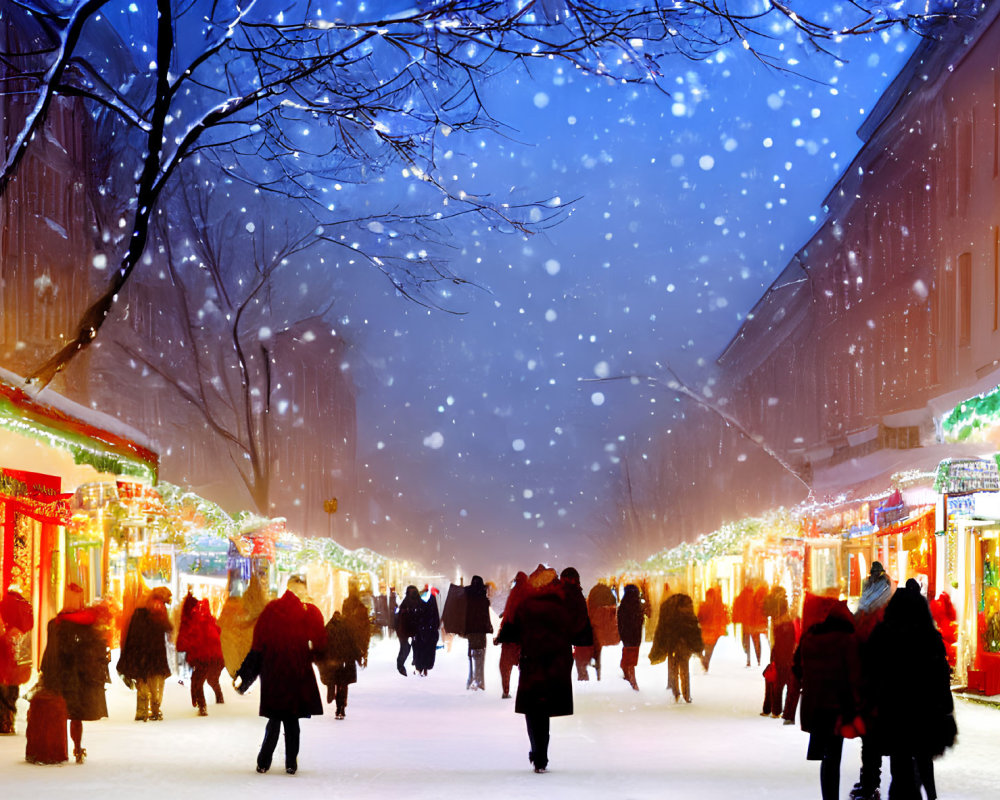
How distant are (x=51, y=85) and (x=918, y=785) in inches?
342

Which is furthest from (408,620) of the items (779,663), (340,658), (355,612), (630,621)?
(779,663)

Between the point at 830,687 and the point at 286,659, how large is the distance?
14.3ft

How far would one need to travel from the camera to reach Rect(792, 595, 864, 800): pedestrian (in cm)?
848

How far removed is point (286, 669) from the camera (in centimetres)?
1091

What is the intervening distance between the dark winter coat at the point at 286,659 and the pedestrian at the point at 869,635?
4.10 m

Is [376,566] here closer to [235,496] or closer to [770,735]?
[235,496]

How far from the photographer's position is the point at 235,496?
5616 centimetres

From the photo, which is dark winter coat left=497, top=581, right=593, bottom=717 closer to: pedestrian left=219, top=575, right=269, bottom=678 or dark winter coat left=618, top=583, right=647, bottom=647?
pedestrian left=219, top=575, right=269, bottom=678

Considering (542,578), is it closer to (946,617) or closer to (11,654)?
(11,654)

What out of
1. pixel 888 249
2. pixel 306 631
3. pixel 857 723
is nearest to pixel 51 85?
pixel 306 631

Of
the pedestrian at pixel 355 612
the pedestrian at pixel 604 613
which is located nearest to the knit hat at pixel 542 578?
the pedestrian at pixel 355 612

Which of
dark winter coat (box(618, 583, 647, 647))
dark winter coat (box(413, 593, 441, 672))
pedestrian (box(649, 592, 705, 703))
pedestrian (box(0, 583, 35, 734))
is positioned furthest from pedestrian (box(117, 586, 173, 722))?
dark winter coat (box(413, 593, 441, 672))

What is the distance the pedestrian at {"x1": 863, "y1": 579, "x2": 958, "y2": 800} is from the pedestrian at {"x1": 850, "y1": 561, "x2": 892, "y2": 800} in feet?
0.44

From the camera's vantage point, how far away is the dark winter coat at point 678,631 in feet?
58.3
